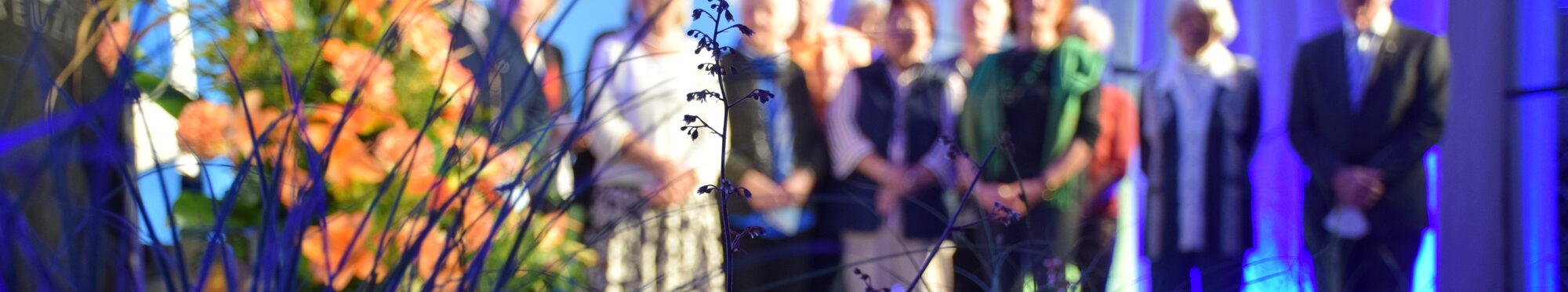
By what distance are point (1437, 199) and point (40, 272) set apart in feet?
7.60

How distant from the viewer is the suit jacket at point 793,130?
1694 mm

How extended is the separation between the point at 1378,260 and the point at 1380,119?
0.81 ft

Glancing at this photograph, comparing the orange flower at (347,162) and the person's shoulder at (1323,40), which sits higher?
the person's shoulder at (1323,40)

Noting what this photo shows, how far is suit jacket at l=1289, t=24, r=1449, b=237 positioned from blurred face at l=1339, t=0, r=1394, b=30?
0.03 meters

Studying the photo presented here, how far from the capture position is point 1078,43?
6.33 ft

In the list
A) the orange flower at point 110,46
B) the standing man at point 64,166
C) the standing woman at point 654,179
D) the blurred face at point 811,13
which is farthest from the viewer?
the blurred face at point 811,13

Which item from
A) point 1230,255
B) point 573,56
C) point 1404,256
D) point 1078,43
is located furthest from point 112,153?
point 1404,256

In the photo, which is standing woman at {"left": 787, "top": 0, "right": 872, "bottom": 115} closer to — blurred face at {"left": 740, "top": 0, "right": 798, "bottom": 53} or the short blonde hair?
blurred face at {"left": 740, "top": 0, "right": 798, "bottom": 53}

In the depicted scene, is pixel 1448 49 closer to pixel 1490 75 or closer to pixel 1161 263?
pixel 1490 75

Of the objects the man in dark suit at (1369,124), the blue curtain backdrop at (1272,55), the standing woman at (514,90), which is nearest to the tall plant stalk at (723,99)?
the standing woman at (514,90)

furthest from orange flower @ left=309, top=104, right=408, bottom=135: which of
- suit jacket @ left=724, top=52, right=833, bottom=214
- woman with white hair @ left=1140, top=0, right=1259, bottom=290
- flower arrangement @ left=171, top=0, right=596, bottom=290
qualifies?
woman with white hair @ left=1140, top=0, right=1259, bottom=290

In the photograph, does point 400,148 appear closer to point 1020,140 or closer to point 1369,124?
point 1020,140

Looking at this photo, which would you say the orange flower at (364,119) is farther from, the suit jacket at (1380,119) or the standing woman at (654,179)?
the suit jacket at (1380,119)

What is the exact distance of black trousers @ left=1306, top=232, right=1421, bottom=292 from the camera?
1.96 m
